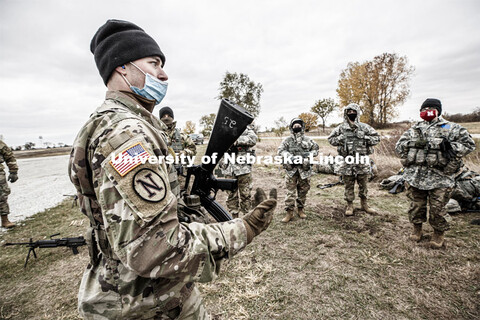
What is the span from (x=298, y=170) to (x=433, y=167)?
8.04ft

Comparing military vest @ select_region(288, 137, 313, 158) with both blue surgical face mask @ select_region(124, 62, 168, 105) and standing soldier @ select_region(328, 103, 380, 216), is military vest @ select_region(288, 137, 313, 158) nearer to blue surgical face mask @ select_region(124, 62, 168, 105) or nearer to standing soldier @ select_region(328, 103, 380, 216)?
standing soldier @ select_region(328, 103, 380, 216)

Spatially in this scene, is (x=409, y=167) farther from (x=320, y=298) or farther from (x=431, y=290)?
(x=320, y=298)

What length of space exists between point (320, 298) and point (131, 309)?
8.40 feet

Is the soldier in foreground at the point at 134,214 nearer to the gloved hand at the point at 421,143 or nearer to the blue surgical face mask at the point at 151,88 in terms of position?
the blue surgical face mask at the point at 151,88

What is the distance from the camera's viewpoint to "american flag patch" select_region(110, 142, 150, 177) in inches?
31.4

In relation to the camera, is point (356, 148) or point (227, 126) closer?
A: point (227, 126)

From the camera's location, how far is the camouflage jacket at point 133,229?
2.57 feet

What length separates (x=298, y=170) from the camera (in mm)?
5215

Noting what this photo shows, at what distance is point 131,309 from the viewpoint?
1.08 m

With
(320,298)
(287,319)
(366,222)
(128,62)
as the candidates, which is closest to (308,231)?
(366,222)

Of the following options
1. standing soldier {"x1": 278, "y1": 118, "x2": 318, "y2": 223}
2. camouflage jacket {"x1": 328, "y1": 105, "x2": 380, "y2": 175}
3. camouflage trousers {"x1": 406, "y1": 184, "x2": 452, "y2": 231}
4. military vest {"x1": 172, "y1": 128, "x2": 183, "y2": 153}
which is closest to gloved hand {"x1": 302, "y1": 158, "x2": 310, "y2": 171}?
standing soldier {"x1": 278, "y1": 118, "x2": 318, "y2": 223}

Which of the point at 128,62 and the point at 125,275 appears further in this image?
the point at 128,62

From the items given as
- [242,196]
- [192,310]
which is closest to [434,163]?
[242,196]

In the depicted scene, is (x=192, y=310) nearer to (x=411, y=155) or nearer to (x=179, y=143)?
(x=411, y=155)
